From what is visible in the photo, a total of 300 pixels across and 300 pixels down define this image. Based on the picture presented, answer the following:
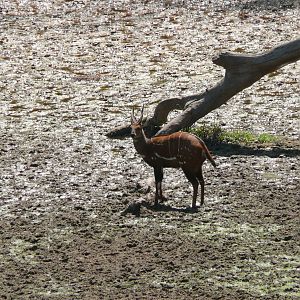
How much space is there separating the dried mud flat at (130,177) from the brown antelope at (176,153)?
32cm

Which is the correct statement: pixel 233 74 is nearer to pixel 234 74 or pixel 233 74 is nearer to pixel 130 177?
pixel 234 74

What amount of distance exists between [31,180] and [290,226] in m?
3.13

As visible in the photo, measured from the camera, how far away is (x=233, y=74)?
42.7 feet

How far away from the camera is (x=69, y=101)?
15.2 metres

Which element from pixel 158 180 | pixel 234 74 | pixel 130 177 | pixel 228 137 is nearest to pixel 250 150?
pixel 228 137

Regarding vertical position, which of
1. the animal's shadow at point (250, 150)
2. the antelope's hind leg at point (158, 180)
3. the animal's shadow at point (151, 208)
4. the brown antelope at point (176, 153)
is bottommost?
the animal's shadow at point (250, 150)

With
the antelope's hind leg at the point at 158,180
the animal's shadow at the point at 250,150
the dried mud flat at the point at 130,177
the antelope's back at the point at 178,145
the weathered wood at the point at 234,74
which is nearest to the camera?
the dried mud flat at the point at 130,177

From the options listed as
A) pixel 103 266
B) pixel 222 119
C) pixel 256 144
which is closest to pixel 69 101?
pixel 222 119

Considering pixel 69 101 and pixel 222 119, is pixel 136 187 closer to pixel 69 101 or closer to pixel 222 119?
pixel 222 119

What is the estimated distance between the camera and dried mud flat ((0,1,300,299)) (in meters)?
8.82

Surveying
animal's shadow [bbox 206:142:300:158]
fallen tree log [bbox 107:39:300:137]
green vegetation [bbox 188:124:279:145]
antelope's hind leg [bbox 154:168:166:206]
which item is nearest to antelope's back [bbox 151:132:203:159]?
antelope's hind leg [bbox 154:168:166:206]

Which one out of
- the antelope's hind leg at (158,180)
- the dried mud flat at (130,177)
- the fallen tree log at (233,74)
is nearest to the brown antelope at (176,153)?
the antelope's hind leg at (158,180)

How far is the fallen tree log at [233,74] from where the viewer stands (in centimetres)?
1286

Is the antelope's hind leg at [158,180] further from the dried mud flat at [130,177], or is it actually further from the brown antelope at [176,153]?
the dried mud flat at [130,177]
